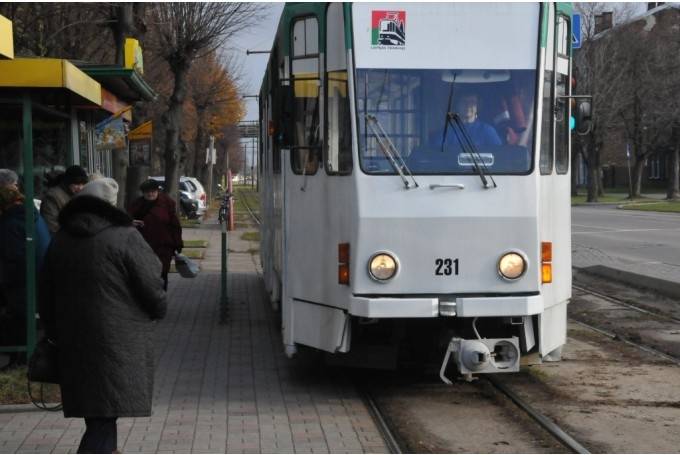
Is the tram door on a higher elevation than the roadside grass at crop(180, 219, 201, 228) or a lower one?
higher

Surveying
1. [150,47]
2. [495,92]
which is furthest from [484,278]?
[150,47]

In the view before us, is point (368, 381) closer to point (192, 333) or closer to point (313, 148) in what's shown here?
point (313, 148)

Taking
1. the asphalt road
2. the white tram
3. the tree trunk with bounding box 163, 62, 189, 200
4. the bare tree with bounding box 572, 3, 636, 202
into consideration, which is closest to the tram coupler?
the white tram

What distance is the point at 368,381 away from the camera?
905cm

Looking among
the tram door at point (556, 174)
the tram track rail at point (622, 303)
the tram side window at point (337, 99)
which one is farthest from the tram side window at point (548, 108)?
the tram track rail at point (622, 303)

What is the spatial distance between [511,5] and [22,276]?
4.59 meters

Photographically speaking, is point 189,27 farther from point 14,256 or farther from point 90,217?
point 90,217

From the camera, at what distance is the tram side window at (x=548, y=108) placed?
8.12 m

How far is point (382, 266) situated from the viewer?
7.69 meters

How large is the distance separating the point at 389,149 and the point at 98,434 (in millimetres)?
3353

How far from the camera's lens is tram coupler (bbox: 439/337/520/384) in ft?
25.3

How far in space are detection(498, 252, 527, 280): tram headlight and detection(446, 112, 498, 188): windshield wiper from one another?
56 cm

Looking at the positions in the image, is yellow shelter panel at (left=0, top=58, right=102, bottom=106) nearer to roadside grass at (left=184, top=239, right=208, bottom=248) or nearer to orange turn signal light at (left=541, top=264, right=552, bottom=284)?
orange turn signal light at (left=541, top=264, right=552, bottom=284)

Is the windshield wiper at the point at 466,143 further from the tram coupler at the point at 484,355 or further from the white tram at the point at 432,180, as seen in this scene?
the tram coupler at the point at 484,355
